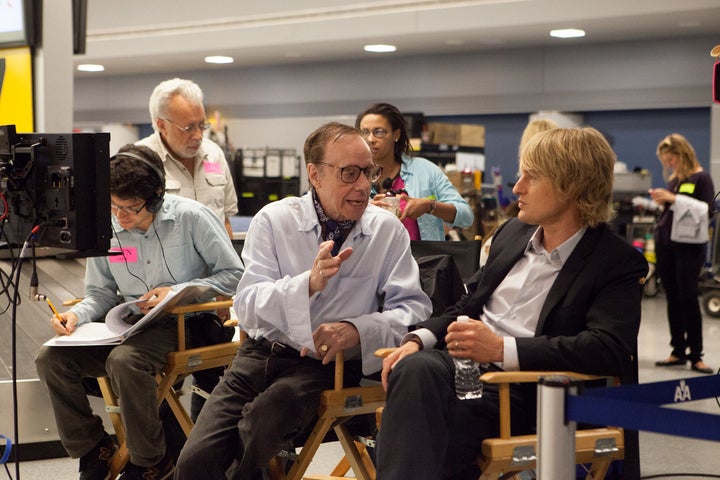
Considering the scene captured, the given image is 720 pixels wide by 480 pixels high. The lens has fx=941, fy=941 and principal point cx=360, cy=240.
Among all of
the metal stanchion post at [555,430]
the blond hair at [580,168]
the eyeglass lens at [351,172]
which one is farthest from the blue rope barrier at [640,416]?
the eyeglass lens at [351,172]

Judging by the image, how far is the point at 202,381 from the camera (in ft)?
12.1

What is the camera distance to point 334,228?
2.94 meters

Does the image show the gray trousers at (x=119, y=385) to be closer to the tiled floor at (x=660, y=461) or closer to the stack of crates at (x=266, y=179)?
the tiled floor at (x=660, y=461)

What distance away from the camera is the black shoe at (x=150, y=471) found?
11.0 feet

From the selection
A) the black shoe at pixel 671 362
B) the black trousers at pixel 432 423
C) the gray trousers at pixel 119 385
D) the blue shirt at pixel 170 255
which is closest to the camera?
the black trousers at pixel 432 423

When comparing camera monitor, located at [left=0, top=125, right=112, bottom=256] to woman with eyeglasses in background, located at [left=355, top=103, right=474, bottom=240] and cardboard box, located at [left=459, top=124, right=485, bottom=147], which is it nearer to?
woman with eyeglasses in background, located at [left=355, top=103, right=474, bottom=240]

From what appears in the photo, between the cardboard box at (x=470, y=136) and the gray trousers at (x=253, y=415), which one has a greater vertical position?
the cardboard box at (x=470, y=136)

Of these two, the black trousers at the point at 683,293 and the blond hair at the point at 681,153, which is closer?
the black trousers at the point at 683,293

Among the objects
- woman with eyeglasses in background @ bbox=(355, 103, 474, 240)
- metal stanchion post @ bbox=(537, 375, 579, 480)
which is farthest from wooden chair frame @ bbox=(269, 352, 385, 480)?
woman with eyeglasses in background @ bbox=(355, 103, 474, 240)

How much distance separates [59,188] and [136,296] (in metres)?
1.03

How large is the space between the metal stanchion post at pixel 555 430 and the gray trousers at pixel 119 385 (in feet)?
5.68

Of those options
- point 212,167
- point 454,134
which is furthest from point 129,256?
point 454,134

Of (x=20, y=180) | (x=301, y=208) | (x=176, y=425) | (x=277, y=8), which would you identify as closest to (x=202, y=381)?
(x=176, y=425)

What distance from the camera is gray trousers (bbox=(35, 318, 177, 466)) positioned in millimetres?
3240
